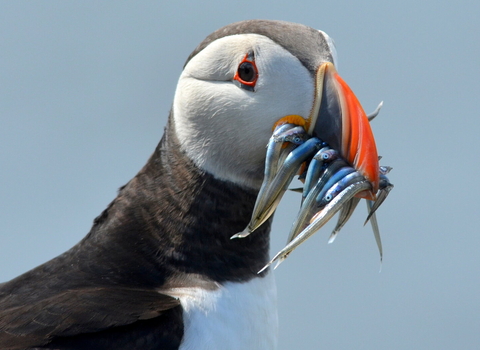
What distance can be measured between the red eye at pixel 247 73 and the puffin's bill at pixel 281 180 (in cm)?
31

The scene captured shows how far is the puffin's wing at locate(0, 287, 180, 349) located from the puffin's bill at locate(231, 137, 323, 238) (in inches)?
16.9

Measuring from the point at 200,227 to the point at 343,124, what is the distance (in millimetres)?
762

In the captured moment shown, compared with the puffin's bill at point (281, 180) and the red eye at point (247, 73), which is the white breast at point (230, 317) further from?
the red eye at point (247, 73)

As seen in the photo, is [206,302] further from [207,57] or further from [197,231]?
[207,57]

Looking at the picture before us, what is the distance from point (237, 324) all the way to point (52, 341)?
73 cm

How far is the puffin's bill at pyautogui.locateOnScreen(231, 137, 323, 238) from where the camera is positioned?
309cm

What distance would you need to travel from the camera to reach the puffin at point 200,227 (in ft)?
10.1

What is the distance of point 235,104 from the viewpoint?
3.23 m

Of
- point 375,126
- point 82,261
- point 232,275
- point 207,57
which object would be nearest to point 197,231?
point 232,275

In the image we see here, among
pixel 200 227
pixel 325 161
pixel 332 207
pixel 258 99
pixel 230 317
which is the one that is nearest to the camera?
pixel 332 207

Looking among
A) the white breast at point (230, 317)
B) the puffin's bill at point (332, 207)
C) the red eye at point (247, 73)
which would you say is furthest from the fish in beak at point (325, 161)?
the white breast at point (230, 317)

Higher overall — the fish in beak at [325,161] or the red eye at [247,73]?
the red eye at [247,73]

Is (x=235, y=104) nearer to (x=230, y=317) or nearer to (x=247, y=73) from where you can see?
(x=247, y=73)

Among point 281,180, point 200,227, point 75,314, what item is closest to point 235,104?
point 281,180
